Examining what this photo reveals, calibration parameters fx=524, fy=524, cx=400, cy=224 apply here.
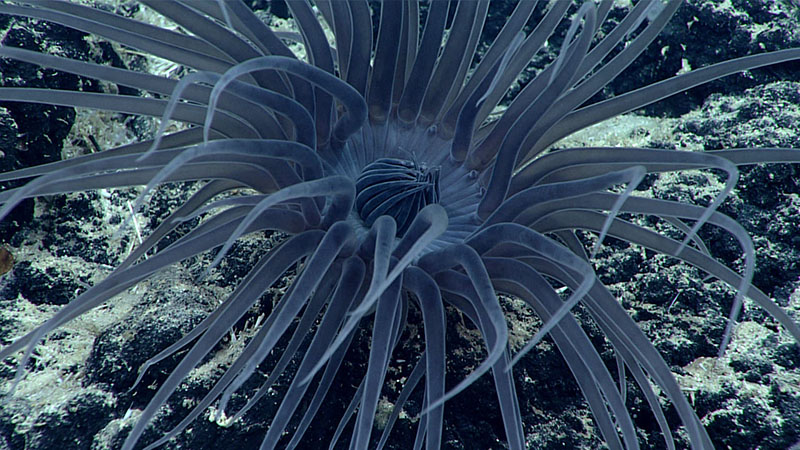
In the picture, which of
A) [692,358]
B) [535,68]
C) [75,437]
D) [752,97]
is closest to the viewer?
[75,437]

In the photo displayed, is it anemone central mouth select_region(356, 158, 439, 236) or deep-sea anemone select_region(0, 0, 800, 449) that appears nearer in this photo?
deep-sea anemone select_region(0, 0, 800, 449)

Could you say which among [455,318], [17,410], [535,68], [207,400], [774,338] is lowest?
[17,410]

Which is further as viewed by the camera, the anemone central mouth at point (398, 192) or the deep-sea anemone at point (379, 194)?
the anemone central mouth at point (398, 192)

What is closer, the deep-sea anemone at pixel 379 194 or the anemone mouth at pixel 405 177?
the deep-sea anemone at pixel 379 194

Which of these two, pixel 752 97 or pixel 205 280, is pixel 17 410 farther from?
pixel 752 97

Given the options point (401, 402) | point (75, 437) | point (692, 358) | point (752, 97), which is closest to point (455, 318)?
point (401, 402)
